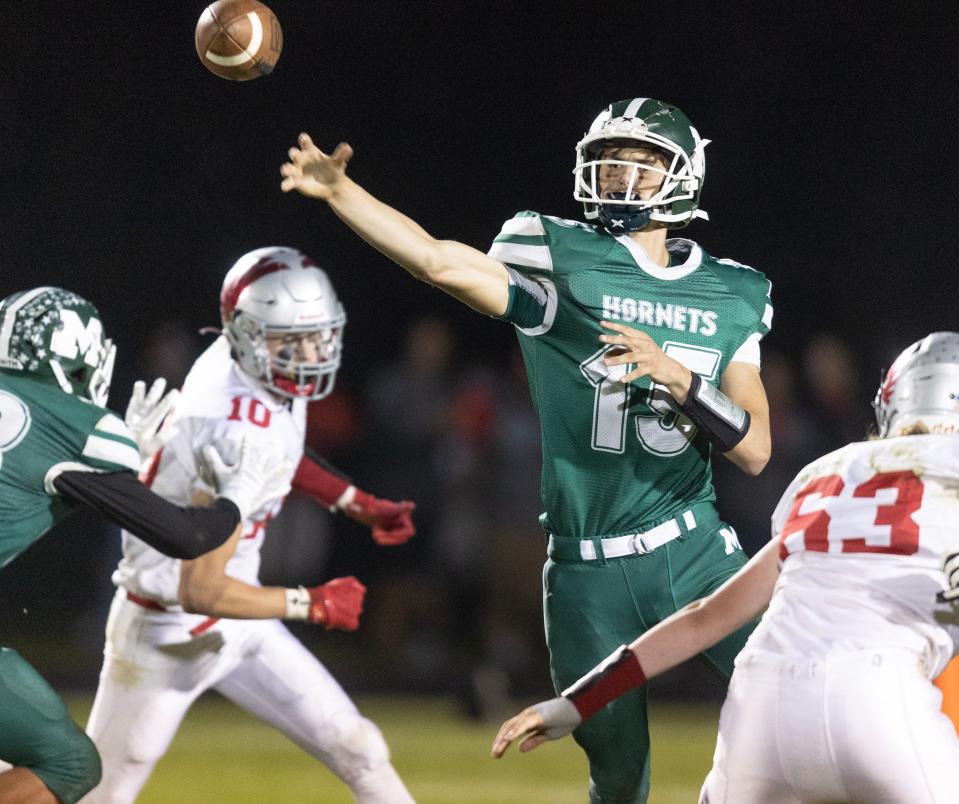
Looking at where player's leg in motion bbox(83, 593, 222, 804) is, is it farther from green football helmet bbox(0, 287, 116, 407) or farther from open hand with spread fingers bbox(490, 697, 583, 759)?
open hand with spread fingers bbox(490, 697, 583, 759)

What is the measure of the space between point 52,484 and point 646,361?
1.53m

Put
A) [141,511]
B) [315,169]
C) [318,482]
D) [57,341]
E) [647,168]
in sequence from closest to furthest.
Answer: [315,169], [141,511], [57,341], [647,168], [318,482]

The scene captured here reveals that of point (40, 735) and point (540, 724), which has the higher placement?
point (540, 724)

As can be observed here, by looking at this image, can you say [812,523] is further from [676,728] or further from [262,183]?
[262,183]

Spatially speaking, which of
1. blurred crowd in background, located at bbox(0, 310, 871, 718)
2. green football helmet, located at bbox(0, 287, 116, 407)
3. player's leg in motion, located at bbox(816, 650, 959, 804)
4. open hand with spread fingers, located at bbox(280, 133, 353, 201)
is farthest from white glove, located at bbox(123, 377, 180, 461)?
blurred crowd in background, located at bbox(0, 310, 871, 718)

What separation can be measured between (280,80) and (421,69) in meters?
1.10

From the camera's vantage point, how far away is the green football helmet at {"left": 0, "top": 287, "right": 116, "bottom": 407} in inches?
156

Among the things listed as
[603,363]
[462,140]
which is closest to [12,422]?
[603,363]

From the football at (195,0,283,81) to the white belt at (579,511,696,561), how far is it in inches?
66.2

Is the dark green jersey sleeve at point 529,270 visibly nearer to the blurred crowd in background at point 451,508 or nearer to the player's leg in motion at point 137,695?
the player's leg in motion at point 137,695

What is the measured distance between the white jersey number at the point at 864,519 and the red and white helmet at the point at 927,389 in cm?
19

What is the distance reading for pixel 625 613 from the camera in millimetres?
4031

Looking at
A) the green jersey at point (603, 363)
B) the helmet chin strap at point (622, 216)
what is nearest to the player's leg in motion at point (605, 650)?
the green jersey at point (603, 363)

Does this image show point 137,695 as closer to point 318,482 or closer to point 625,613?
point 318,482
